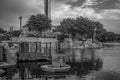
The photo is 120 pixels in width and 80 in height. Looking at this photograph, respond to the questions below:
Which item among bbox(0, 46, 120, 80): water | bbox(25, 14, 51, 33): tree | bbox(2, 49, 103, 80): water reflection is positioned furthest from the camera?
bbox(25, 14, 51, 33): tree

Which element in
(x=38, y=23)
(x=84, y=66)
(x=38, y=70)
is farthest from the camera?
(x=38, y=23)

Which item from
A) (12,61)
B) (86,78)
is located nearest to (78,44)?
(12,61)

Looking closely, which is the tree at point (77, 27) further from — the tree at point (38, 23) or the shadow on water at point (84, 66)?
the shadow on water at point (84, 66)

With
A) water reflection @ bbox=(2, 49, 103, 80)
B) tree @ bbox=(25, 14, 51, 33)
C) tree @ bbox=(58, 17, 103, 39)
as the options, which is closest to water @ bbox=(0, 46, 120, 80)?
water reflection @ bbox=(2, 49, 103, 80)

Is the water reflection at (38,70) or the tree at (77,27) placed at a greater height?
the tree at (77,27)

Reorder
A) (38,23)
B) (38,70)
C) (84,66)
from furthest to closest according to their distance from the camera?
(38,23) → (84,66) → (38,70)

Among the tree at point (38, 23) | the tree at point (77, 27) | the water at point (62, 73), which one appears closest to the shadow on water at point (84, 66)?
the water at point (62, 73)

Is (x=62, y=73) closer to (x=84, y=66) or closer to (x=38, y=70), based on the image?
(x=38, y=70)

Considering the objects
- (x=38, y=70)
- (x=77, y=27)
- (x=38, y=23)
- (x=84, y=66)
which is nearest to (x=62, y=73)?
(x=38, y=70)

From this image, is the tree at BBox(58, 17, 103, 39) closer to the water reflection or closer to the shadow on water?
the shadow on water

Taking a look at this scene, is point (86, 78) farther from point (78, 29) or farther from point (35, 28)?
point (78, 29)

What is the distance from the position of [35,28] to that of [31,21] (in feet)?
15.0

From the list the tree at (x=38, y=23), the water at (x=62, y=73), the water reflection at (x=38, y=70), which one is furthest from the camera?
the tree at (x=38, y=23)

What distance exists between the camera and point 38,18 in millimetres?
125375
